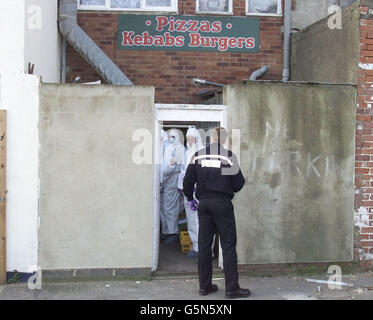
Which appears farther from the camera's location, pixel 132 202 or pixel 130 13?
pixel 130 13

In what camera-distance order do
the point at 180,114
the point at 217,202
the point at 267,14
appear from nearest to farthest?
the point at 217,202 < the point at 180,114 < the point at 267,14

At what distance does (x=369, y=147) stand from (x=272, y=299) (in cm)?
278

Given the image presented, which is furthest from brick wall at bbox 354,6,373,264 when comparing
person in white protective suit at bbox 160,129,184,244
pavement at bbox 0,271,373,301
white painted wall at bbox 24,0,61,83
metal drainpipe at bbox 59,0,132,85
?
white painted wall at bbox 24,0,61,83

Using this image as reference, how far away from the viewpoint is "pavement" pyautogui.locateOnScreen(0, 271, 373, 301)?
20.6ft

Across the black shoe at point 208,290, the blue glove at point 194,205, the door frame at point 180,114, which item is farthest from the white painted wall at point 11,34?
the black shoe at point 208,290

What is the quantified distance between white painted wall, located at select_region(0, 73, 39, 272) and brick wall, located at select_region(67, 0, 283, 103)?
2750mm

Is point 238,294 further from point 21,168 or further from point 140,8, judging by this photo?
point 140,8

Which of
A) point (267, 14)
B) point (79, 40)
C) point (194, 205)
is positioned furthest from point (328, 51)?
point (79, 40)

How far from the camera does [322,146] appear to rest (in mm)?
7387

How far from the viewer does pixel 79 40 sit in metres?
8.84

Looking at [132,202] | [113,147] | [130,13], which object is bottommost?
[132,202]

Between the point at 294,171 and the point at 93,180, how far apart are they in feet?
9.15

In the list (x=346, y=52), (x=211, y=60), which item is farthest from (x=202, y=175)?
(x=211, y=60)
